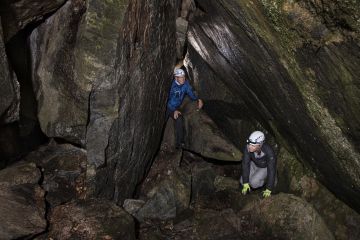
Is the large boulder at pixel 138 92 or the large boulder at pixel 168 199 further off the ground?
the large boulder at pixel 138 92

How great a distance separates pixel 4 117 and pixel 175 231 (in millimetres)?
5082

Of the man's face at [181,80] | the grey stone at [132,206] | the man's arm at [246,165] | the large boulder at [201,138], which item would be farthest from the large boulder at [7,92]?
the large boulder at [201,138]

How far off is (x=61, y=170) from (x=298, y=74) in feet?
20.9

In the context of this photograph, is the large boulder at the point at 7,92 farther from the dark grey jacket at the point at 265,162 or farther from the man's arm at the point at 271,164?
the man's arm at the point at 271,164

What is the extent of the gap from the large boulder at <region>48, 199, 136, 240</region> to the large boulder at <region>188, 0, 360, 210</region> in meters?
4.30

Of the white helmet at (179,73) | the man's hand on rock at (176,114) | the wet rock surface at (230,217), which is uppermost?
the white helmet at (179,73)

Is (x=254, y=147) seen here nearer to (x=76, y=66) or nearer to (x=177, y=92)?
(x=177, y=92)

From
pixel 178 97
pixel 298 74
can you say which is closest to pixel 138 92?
pixel 178 97

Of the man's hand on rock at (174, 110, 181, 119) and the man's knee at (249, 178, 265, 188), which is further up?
the man's hand on rock at (174, 110, 181, 119)

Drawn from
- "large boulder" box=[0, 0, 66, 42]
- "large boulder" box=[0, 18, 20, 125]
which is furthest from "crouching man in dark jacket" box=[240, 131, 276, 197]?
"large boulder" box=[0, 0, 66, 42]

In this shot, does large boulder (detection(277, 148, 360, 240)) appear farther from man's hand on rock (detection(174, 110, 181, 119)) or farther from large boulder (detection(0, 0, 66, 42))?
large boulder (detection(0, 0, 66, 42))

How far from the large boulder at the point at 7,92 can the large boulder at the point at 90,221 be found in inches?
91.9

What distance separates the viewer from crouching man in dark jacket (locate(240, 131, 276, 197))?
877 centimetres

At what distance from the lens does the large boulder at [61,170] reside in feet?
29.2
